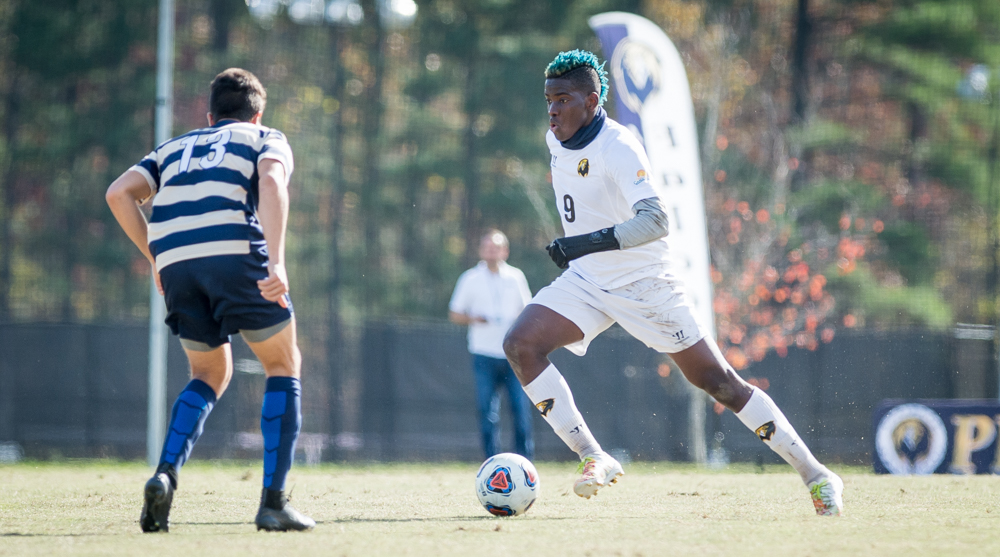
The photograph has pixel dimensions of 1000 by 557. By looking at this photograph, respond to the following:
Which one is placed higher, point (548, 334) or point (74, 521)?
point (548, 334)

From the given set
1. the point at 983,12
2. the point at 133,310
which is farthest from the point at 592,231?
the point at 983,12

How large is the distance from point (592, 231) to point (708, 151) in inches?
409

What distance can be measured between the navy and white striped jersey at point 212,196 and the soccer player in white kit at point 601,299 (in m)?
1.41

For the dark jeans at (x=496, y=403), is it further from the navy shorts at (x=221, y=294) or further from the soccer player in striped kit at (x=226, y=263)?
the navy shorts at (x=221, y=294)

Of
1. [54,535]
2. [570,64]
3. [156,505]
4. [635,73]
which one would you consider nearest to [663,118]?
[635,73]

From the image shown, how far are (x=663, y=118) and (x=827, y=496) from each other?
5.79m

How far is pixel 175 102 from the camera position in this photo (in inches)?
634

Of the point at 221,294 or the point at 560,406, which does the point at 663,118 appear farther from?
the point at 221,294

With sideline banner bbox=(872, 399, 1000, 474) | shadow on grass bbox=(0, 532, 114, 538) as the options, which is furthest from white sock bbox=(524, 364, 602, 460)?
sideline banner bbox=(872, 399, 1000, 474)

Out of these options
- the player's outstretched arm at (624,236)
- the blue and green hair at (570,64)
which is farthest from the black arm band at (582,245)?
the blue and green hair at (570,64)

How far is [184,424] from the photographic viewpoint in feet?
14.5

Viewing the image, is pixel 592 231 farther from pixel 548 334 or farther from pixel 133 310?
pixel 133 310

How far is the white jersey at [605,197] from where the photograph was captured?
496 centimetres

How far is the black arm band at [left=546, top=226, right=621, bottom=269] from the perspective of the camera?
4.80 m
